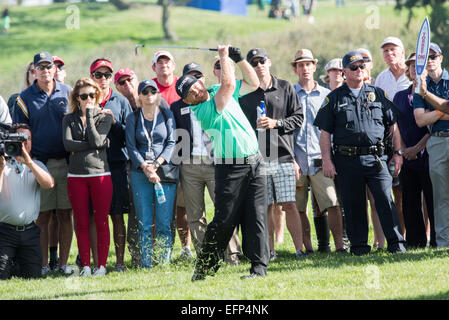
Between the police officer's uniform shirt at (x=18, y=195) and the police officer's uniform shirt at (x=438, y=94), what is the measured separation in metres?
4.53

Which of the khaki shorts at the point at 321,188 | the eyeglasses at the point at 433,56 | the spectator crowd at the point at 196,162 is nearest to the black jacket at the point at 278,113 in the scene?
the spectator crowd at the point at 196,162

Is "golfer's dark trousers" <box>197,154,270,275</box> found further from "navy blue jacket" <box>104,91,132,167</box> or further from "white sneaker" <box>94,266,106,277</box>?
"navy blue jacket" <box>104,91,132,167</box>

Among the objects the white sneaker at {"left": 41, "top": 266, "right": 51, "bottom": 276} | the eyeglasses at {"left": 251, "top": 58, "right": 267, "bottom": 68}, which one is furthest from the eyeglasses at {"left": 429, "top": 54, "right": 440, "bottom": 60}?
the white sneaker at {"left": 41, "top": 266, "right": 51, "bottom": 276}

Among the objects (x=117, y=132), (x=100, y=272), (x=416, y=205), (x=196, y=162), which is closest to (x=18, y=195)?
(x=100, y=272)

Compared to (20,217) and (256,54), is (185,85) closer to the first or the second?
(256,54)

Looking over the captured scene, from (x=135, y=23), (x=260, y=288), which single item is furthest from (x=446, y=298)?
(x=135, y=23)

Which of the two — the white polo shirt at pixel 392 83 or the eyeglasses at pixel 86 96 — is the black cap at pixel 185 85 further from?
the white polo shirt at pixel 392 83

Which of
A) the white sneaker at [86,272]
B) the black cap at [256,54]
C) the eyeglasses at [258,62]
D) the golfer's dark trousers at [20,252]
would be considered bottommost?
the white sneaker at [86,272]

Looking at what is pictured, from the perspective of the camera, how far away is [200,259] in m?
7.48

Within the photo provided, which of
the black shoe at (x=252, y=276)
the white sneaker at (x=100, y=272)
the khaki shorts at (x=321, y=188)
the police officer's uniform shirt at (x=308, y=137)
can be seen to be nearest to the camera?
the black shoe at (x=252, y=276)

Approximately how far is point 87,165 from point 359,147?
10.7 feet

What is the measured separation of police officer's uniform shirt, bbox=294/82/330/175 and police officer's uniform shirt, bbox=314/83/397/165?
635 millimetres

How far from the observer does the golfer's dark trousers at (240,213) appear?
288 inches

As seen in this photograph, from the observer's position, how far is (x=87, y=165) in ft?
29.0
